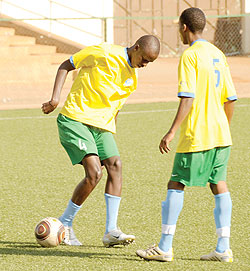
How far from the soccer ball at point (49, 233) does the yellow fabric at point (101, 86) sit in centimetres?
80

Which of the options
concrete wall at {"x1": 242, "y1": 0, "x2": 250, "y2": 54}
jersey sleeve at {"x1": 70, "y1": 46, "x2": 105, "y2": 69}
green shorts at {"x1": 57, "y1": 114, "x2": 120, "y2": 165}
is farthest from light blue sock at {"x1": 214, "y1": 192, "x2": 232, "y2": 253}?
concrete wall at {"x1": 242, "y1": 0, "x2": 250, "y2": 54}

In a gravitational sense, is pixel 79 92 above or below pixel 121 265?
above

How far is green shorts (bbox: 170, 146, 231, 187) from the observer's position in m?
4.44

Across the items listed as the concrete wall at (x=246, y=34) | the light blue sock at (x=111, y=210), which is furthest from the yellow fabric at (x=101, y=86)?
the concrete wall at (x=246, y=34)

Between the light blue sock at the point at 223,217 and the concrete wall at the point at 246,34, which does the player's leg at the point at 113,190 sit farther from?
the concrete wall at the point at 246,34

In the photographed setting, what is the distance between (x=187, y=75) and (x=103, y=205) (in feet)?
8.00

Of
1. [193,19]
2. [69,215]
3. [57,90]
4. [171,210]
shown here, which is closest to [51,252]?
[69,215]

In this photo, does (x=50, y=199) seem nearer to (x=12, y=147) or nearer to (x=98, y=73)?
(x=98, y=73)

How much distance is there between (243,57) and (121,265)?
21.6 metres

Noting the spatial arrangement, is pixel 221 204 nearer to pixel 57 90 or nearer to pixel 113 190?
pixel 113 190

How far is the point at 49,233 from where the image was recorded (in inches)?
196

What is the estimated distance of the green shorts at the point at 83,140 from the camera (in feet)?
16.5

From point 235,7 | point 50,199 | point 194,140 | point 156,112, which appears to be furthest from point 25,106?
point 235,7

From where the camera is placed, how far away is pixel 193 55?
4.39 meters
